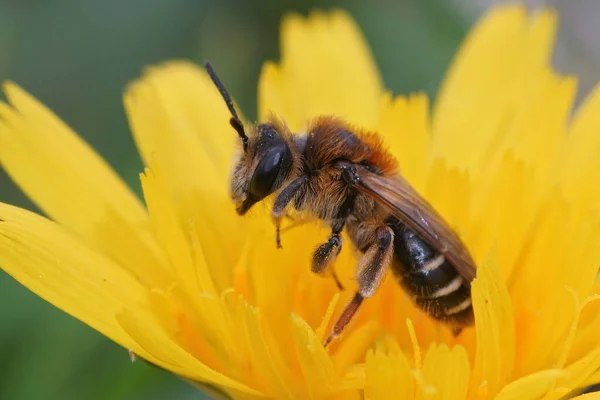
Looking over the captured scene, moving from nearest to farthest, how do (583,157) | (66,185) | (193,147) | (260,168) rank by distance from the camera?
(260,168)
(66,185)
(583,157)
(193,147)

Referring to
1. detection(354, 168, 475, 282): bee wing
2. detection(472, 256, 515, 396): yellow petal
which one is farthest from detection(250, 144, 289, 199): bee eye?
detection(472, 256, 515, 396): yellow petal

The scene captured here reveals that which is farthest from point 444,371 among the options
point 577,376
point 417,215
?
point 417,215

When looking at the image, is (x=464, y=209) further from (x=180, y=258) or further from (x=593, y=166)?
(x=180, y=258)

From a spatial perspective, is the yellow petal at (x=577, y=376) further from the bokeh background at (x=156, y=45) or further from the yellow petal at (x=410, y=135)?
the bokeh background at (x=156, y=45)

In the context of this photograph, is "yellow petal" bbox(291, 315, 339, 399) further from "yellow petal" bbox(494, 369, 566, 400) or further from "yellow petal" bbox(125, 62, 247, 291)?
"yellow petal" bbox(125, 62, 247, 291)

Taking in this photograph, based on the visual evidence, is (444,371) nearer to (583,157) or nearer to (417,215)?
(417,215)

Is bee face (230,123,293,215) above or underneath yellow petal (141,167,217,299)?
above
